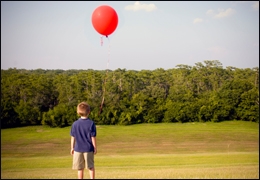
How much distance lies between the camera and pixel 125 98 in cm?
4484

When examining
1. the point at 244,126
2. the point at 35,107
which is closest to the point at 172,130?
the point at 244,126

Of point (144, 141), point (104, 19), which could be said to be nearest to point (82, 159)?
point (104, 19)

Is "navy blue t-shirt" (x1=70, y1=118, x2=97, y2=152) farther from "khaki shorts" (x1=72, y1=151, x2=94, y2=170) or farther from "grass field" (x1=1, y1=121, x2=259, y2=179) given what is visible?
"grass field" (x1=1, y1=121, x2=259, y2=179)

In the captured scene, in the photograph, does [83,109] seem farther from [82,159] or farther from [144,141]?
[144,141]

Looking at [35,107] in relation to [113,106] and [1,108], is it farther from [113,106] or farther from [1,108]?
[113,106]

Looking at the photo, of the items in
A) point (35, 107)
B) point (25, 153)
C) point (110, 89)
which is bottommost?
point (25, 153)

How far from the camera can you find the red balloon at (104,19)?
7.74m

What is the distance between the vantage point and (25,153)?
24391mm

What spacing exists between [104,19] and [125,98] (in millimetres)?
37204

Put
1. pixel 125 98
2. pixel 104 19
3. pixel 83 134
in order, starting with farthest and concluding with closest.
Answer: pixel 125 98
pixel 104 19
pixel 83 134

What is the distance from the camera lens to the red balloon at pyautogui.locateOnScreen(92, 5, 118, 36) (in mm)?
7742

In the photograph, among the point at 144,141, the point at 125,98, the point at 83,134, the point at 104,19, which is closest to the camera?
the point at 83,134

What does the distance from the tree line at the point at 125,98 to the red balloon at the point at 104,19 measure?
31.6 meters

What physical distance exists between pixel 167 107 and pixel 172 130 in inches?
343
